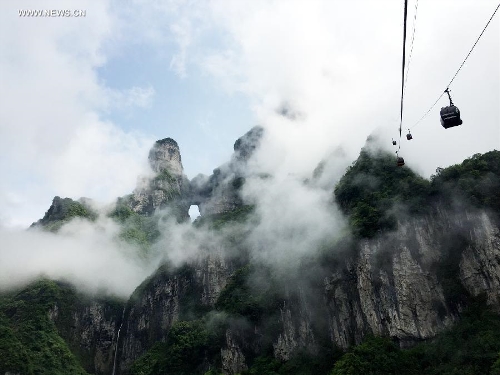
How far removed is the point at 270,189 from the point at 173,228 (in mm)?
42311

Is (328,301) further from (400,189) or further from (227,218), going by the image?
(227,218)

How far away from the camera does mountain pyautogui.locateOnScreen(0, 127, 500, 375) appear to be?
53.7 metres

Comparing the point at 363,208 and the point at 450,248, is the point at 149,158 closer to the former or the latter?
the point at 363,208

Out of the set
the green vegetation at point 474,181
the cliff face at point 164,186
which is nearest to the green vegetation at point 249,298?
the green vegetation at point 474,181

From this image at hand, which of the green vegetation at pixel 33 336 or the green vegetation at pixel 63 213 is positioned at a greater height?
the green vegetation at pixel 63 213

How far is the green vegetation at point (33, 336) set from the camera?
78.6 meters

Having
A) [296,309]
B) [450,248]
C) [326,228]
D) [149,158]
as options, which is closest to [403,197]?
[450,248]

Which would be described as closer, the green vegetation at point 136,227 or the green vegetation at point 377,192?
the green vegetation at point 377,192

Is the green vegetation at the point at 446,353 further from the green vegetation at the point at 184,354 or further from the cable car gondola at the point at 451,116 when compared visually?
the cable car gondola at the point at 451,116

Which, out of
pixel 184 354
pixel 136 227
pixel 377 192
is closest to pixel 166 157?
pixel 136 227

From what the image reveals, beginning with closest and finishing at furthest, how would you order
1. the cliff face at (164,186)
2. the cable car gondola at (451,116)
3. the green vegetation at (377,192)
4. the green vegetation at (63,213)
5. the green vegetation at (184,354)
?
the cable car gondola at (451,116), the green vegetation at (377,192), the green vegetation at (184,354), the green vegetation at (63,213), the cliff face at (164,186)

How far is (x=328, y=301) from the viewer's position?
67188mm

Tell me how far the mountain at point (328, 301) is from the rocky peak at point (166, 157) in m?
58.1

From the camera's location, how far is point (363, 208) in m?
70.1
